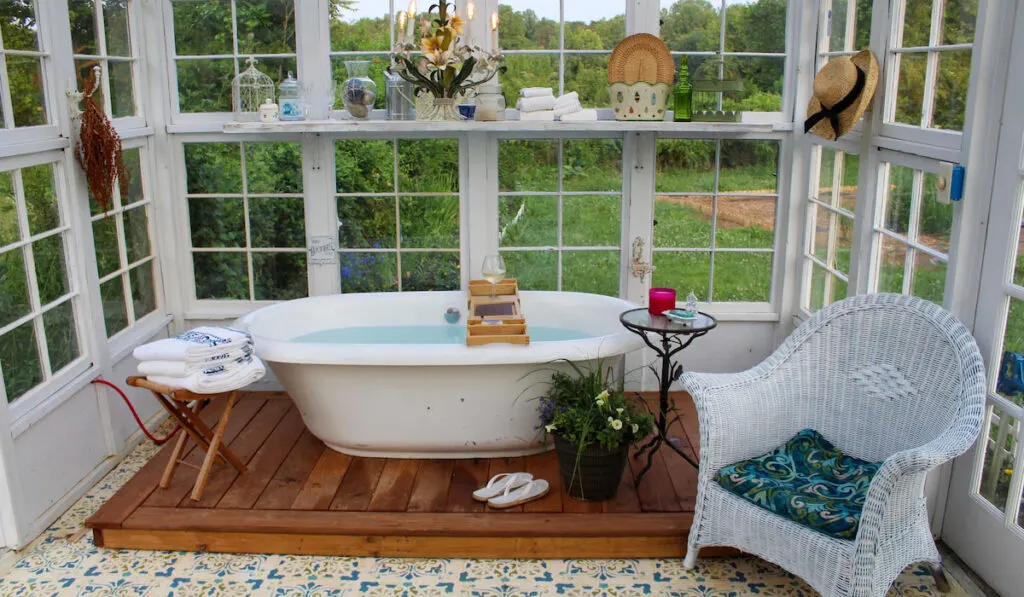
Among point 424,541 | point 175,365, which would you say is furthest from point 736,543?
point 175,365


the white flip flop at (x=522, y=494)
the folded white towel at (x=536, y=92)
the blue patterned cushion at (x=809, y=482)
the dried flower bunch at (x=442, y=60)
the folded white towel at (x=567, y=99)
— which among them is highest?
the dried flower bunch at (x=442, y=60)

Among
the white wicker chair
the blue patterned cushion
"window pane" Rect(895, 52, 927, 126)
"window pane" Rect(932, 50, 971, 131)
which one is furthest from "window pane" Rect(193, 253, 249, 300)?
"window pane" Rect(932, 50, 971, 131)

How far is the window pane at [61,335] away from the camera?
3686mm

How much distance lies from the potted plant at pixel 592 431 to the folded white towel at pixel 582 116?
1416 millimetres

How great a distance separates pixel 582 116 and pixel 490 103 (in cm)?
48

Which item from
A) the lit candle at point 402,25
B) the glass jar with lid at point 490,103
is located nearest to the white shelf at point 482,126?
the glass jar with lid at point 490,103

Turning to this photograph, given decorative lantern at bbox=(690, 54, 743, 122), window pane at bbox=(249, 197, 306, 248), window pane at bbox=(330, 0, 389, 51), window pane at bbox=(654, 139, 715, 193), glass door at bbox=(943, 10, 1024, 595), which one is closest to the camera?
glass door at bbox=(943, 10, 1024, 595)

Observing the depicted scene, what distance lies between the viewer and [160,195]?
15.5 feet

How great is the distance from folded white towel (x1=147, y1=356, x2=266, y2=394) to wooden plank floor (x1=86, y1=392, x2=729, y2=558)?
49 centimetres

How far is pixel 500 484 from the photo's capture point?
12.1ft

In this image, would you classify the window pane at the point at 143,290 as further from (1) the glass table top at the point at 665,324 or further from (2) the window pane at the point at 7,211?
(1) the glass table top at the point at 665,324

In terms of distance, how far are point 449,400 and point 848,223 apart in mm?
1957

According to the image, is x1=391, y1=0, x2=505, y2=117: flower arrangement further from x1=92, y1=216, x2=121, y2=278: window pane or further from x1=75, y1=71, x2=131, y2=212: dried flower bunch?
x1=92, y1=216, x2=121, y2=278: window pane

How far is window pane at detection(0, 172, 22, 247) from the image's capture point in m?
3.37
